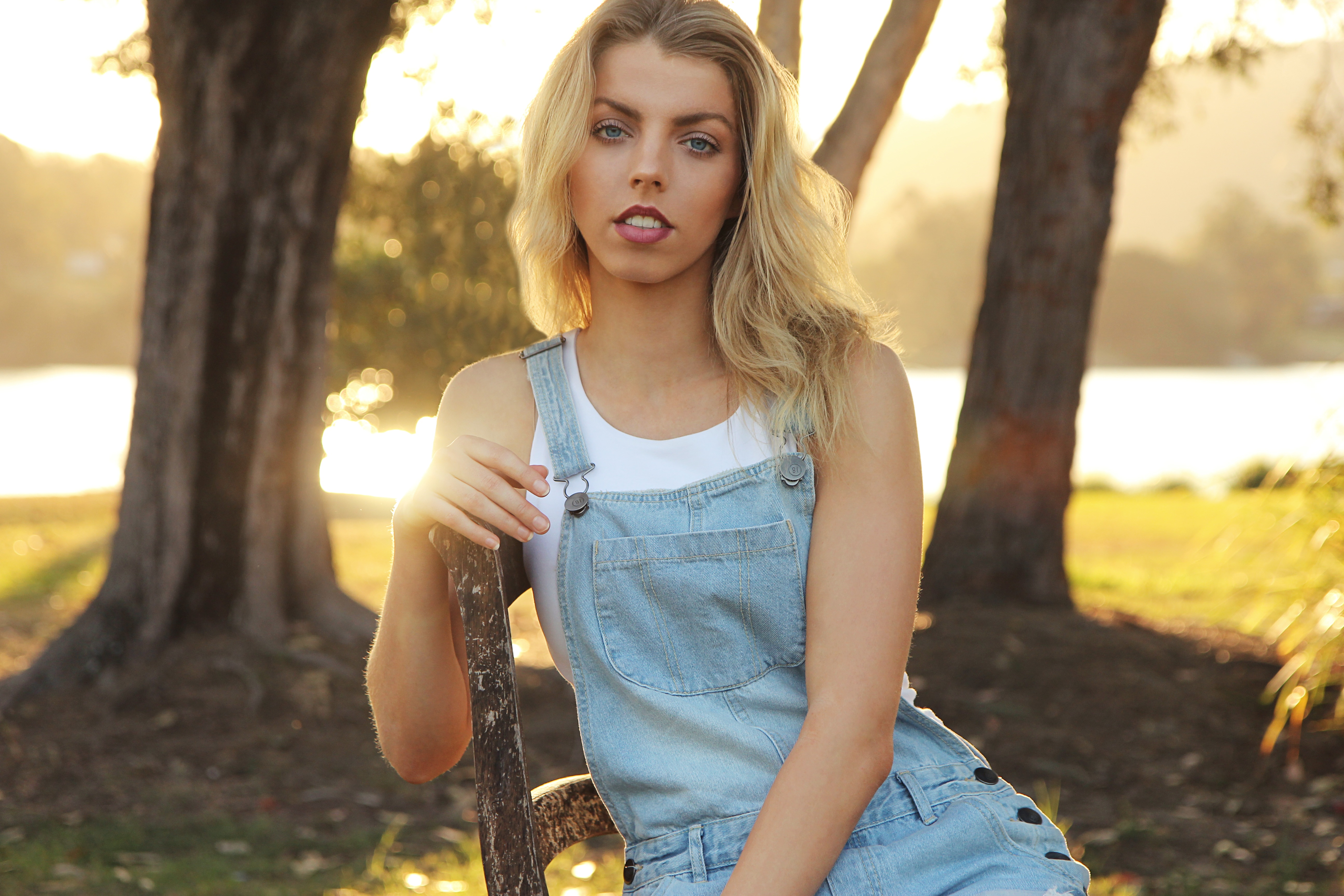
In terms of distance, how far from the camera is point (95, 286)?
7131cm

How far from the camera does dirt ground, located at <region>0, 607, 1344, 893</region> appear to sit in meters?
3.86

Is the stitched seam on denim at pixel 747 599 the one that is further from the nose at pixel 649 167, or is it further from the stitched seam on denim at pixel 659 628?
the nose at pixel 649 167

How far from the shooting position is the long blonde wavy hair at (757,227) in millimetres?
1725

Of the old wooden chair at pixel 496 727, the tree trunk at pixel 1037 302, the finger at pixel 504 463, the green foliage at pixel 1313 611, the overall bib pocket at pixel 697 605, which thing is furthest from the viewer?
the tree trunk at pixel 1037 302

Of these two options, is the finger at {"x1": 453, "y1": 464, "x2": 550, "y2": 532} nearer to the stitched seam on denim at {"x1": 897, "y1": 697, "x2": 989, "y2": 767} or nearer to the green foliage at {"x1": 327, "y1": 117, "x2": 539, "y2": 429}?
the stitched seam on denim at {"x1": 897, "y1": 697, "x2": 989, "y2": 767}

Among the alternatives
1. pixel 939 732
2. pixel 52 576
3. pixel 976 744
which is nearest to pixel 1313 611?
pixel 976 744

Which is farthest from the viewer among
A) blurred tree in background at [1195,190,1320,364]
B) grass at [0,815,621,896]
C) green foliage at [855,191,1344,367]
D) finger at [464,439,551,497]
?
blurred tree in background at [1195,190,1320,364]

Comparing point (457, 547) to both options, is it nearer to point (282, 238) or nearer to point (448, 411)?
point (448, 411)

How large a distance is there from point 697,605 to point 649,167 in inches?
25.5

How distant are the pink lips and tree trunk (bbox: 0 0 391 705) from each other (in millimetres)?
3642

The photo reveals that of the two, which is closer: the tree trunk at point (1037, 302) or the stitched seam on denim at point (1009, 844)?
→ the stitched seam on denim at point (1009, 844)

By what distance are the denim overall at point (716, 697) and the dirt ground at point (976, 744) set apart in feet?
7.36

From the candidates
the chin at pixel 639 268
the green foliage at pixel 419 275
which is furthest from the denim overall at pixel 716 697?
the green foliage at pixel 419 275

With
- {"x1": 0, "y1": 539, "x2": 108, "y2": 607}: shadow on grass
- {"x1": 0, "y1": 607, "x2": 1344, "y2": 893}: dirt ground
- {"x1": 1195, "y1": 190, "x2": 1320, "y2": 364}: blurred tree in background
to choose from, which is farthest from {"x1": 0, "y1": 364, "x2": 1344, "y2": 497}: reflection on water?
{"x1": 1195, "y1": 190, "x2": 1320, "y2": 364}: blurred tree in background
